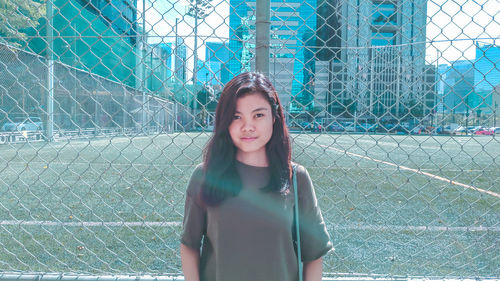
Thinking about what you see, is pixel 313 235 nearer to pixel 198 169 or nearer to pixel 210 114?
pixel 198 169

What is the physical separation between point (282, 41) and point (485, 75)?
1009mm

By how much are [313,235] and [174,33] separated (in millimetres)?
1282

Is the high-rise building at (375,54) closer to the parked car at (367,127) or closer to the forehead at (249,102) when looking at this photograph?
the parked car at (367,127)

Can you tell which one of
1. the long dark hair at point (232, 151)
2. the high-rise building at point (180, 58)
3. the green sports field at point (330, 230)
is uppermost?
the high-rise building at point (180, 58)

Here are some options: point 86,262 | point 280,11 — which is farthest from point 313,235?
point 86,262

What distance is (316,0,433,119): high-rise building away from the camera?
193 cm

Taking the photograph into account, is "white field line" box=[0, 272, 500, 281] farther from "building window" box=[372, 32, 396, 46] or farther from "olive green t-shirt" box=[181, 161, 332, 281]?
"building window" box=[372, 32, 396, 46]

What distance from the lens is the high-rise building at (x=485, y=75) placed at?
183cm

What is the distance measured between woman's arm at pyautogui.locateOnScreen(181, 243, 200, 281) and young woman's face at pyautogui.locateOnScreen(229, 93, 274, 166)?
334 millimetres

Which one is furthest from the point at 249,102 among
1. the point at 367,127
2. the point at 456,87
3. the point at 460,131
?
the point at 460,131

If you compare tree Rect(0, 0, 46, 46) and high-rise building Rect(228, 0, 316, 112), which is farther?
tree Rect(0, 0, 46, 46)

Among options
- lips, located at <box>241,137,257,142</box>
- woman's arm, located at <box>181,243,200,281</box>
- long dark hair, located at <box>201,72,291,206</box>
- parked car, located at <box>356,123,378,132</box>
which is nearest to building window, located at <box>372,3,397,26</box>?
parked car, located at <box>356,123,378,132</box>

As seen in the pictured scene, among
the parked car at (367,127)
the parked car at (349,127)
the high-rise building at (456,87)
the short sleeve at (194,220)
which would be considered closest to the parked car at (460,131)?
the high-rise building at (456,87)

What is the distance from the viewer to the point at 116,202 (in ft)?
12.5
